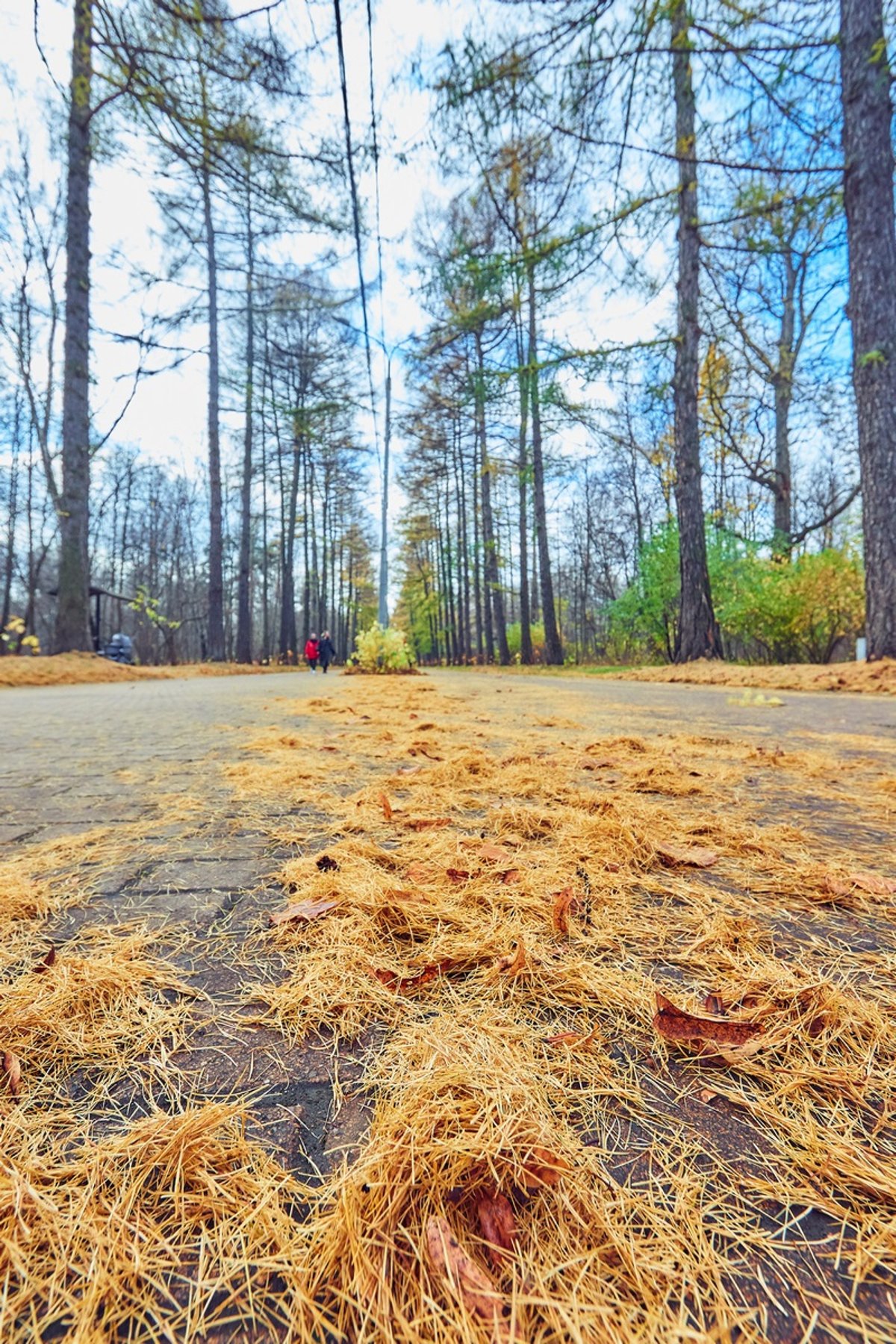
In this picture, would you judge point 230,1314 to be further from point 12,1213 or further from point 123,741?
point 123,741

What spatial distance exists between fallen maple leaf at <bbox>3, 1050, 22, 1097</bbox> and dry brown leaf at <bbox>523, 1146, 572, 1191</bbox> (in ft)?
2.05

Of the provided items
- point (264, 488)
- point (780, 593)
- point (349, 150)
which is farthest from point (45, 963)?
point (264, 488)

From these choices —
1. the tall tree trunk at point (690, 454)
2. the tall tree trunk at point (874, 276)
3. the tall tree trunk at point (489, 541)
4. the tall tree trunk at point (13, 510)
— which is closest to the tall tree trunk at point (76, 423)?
the tall tree trunk at point (690, 454)

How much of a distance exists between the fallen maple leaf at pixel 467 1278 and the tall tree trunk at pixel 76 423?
11.2m

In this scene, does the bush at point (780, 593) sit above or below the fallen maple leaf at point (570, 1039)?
above

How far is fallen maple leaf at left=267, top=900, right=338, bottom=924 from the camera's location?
1.14 meters

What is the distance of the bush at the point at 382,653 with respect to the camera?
11.8 meters

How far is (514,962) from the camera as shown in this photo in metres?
0.96

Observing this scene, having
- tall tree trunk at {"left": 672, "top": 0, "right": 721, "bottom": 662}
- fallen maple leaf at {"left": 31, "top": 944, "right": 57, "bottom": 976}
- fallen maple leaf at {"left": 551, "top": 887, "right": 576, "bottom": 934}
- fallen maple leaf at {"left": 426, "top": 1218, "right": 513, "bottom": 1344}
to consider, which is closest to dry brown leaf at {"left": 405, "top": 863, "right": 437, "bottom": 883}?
fallen maple leaf at {"left": 551, "top": 887, "right": 576, "bottom": 934}

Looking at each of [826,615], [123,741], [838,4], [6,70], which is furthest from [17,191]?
[826,615]

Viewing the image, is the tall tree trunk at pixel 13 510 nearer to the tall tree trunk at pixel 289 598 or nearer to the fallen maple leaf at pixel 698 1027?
the tall tree trunk at pixel 289 598

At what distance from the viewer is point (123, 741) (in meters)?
3.42

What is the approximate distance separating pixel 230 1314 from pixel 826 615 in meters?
11.6

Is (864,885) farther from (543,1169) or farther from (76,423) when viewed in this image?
(76,423)
